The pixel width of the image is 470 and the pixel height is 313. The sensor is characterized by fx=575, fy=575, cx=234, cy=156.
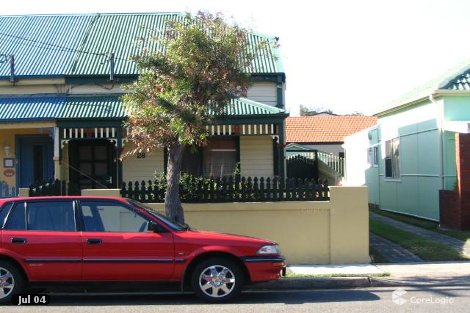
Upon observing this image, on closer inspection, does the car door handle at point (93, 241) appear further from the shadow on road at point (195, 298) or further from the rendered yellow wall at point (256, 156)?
the rendered yellow wall at point (256, 156)

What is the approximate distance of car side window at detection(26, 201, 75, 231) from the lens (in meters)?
8.28

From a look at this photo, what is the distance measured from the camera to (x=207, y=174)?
53.7ft

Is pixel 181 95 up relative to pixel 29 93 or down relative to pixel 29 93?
down

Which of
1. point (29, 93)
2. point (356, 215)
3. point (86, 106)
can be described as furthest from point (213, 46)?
point (29, 93)

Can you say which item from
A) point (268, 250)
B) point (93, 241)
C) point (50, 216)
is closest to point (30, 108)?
point (50, 216)

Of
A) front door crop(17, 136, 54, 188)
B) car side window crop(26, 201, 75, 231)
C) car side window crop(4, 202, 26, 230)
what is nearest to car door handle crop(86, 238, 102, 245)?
car side window crop(26, 201, 75, 231)

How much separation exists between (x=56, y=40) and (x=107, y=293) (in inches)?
442

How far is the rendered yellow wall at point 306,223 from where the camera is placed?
11.5 metres

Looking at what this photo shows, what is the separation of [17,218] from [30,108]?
310 inches

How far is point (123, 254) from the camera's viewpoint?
317 inches

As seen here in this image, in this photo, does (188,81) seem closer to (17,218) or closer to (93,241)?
(93,241)

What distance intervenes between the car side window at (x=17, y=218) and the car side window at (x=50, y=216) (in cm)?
7

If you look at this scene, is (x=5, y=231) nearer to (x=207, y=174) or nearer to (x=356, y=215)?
(x=356, y=215)

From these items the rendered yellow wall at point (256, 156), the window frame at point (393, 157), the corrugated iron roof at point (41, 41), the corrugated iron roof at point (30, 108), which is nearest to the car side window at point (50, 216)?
the corrugated iron roof at point (30, 108)
